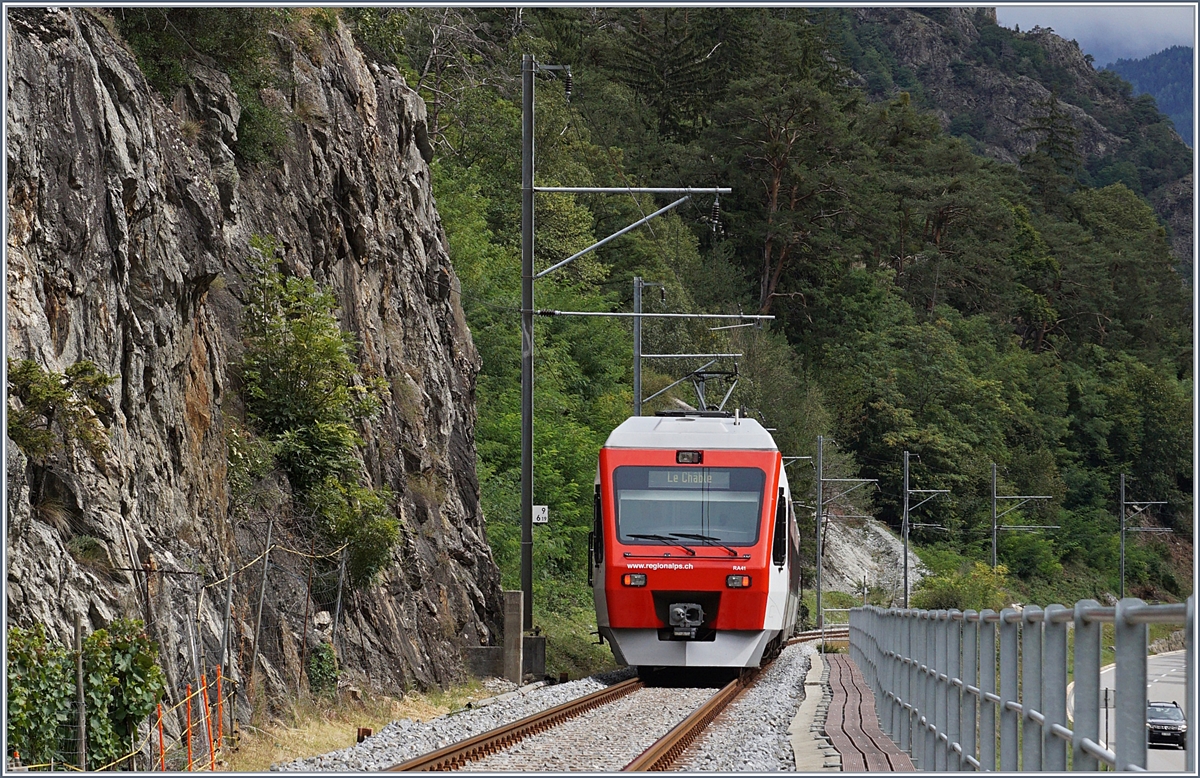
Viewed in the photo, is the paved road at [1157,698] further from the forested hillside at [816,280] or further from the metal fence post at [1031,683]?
the forested hillside at [816,280]

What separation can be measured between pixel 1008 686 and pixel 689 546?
43.1 feet

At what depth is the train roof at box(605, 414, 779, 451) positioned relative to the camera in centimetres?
2167

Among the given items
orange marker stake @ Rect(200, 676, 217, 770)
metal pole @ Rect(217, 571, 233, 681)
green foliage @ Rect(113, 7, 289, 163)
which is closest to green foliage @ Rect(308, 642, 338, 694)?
metal pole @ Rect(217, 571, 233, 681)

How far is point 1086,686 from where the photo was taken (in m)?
5.95

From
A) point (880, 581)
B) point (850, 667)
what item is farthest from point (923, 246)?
point (850, 667)

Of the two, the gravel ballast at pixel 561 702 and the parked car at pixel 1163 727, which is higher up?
the parked car at pixel 1163 727

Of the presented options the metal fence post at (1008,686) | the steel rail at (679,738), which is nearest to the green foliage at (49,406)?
the steel rail at (679,738)

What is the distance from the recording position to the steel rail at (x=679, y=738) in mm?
12422

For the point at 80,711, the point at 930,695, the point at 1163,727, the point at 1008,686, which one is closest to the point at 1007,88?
the point at 930,695

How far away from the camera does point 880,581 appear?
3145 inches

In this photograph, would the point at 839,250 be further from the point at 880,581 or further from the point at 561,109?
the point at 561,109

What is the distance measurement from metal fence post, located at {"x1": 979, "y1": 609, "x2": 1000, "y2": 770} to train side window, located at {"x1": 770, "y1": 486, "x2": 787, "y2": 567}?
12.2 meters

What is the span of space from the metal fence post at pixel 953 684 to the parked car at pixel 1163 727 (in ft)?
10.0

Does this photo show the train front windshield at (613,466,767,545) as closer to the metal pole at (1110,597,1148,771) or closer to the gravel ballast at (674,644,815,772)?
the gravel ballast at (674,644,815,772)
